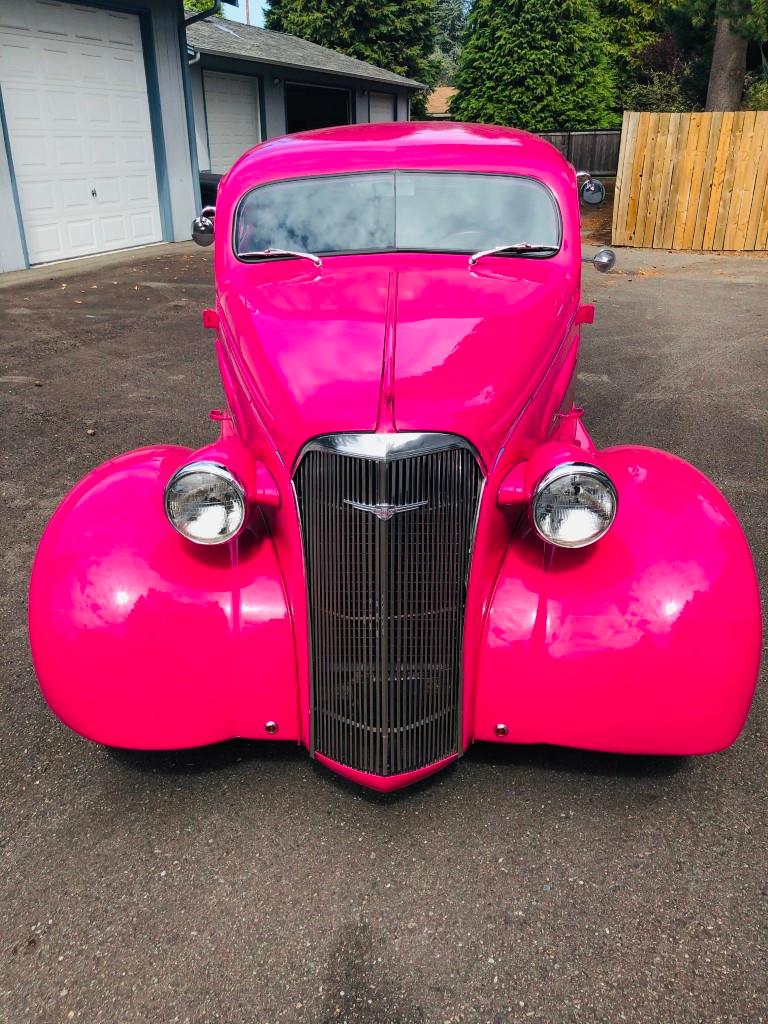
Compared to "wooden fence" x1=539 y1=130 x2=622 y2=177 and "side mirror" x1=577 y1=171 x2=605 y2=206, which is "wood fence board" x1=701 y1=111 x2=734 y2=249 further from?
"wooden fence" x1=539 y1=130 x2=622 y2=177

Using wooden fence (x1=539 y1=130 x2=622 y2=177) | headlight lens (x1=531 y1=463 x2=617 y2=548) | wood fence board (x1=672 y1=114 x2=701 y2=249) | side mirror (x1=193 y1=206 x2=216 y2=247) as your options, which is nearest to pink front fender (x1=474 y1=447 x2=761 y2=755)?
headlight lens (x1=531 y1=463 x2=617 y2=548)

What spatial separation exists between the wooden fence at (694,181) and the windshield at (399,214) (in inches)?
471

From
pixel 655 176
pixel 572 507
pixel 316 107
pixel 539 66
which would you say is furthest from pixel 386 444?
pixel 539 66

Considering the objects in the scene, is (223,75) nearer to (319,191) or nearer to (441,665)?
(319,191)

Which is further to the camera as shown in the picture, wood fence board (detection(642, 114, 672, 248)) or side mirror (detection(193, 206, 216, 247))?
wood fence board (detection(642, 114, 672, 248))

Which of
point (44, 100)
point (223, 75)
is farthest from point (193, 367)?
point (223, 75)

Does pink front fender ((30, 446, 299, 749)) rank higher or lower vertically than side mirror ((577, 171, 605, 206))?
lower

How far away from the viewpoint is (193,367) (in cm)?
768

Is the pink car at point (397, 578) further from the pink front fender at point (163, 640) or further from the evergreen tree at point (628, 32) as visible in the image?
the evergreen tree at point (628, 32)

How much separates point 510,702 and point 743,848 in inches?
33.9

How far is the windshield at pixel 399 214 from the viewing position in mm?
3318

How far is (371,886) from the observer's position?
2.38 meters

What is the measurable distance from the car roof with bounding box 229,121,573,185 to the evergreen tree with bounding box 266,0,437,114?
33914 millimetres

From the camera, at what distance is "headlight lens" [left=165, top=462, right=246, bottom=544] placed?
237 cm
